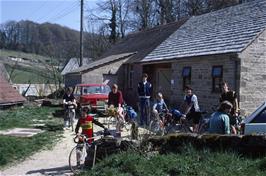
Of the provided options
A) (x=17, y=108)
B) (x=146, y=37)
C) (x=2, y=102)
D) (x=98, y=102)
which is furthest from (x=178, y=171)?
(x=146, y=37)

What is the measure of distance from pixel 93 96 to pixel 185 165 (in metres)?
16.8

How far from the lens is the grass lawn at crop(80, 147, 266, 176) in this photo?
8.06 meters

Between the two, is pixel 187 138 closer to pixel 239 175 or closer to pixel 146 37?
pixel 239 175

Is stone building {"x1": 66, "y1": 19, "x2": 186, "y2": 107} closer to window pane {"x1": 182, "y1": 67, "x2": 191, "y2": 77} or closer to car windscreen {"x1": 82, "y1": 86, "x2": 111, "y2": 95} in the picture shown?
car windscreen {"x1": 82, "y1": 86, "x2": 111, "y2": 95}

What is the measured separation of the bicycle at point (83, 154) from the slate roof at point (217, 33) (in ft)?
33.1

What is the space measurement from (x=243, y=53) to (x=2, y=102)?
13.5 meters

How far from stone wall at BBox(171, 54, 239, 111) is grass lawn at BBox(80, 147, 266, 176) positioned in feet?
36.7

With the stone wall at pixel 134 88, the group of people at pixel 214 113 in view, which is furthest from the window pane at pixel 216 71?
the stone wall at pixel 134 88

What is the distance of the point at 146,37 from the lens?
37.1 metres

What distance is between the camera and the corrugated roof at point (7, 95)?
26.6 meters

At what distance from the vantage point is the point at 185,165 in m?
8.39

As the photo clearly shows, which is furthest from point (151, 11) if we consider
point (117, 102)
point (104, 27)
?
point (117, 102)

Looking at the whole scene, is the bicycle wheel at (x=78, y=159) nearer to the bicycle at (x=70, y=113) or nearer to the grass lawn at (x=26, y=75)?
the bicycle at (x=70, y=113)

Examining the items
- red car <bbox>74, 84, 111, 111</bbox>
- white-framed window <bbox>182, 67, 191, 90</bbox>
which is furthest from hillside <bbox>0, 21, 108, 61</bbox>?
white-framed window <bbox>182, 67, 191, 90</bbox>
